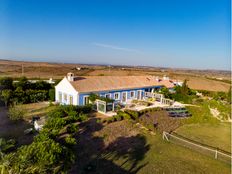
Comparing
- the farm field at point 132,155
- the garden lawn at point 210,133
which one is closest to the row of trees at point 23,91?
the farm field at point 132,155

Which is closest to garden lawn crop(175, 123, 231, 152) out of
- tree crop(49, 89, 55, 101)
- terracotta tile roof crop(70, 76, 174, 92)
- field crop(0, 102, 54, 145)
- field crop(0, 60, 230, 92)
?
terracotta tile roof crop(70, 76, 174, 92)

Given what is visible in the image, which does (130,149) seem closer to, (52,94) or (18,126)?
A: (18,126)

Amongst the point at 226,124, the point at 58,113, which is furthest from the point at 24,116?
the point at 226,124

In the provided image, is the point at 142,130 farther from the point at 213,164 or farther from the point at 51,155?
the point at 51,155

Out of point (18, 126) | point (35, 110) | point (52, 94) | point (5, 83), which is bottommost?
point (18, 126)

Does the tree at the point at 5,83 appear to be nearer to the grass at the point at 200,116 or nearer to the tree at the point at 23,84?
the tree at the point at 23,84

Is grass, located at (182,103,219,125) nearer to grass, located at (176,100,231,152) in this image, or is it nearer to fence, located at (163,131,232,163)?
grass, located at (176,100,231,152)

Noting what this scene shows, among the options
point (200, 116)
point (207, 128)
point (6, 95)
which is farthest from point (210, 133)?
point (6, 95)
